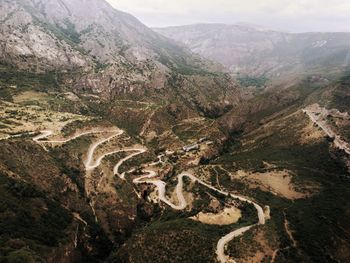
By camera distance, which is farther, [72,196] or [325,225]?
[72,196]

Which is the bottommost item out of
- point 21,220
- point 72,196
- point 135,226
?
point 135,226

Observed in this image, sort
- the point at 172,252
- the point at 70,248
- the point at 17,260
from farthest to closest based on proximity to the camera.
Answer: the point at 70,248, the point at 172,252, the point at 17,260

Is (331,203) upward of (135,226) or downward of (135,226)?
upward

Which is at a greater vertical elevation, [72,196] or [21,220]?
[21,220]

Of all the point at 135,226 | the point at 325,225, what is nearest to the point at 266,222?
the point at 325,225

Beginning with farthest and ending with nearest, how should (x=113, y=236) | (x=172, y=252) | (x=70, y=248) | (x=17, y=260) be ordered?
(x=113, y=236)
(x=70, y=248)
(x=172, y=252)
(x=17, y=260)

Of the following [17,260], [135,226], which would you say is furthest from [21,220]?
[135,226]

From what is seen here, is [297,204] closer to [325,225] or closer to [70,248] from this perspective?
[325,225]

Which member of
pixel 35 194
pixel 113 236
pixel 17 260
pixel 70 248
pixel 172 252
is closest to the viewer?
pixel 17 260

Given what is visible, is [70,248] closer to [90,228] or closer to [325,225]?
[90,228]
